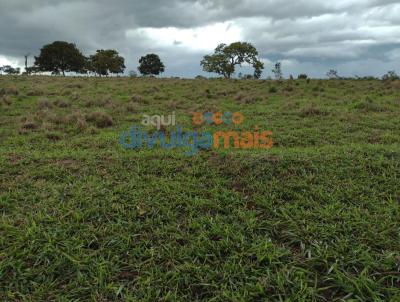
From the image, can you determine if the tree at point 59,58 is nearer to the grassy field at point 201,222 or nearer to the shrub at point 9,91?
the shrub at point 9,91

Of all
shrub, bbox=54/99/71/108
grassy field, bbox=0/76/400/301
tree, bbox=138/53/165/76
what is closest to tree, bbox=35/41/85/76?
tree, bbox=138/53/165/76

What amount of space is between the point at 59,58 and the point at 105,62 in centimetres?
529

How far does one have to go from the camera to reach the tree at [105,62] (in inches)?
1452

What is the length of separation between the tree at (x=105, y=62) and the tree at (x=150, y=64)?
4.62m

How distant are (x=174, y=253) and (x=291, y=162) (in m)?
2.56

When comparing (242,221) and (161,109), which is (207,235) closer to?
(242,221)

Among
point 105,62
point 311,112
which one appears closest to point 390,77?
point 311,112

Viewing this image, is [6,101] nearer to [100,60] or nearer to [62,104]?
[62,104]

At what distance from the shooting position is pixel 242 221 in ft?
11.0

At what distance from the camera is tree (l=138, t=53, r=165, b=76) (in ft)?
142

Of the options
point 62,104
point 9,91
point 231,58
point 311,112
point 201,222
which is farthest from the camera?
point 231,58

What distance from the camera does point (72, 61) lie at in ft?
120

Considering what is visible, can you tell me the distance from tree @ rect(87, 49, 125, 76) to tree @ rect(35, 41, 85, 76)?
4.71 feet

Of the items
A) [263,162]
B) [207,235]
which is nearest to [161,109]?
[263,162]
